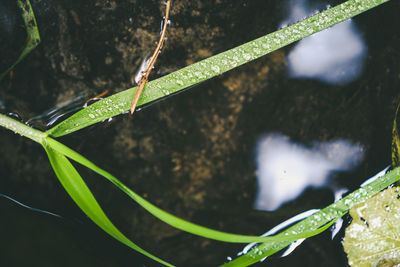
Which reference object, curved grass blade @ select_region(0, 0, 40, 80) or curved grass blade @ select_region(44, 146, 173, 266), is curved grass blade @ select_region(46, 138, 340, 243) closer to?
curved grass blade @ select_region(44, 146, 173, 266)

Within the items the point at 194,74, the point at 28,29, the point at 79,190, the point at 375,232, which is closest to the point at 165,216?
the point at 79,190

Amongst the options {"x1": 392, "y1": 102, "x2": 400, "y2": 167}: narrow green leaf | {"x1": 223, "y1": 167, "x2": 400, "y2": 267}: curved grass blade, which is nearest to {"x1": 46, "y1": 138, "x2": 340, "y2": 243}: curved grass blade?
{"x1": 223, "y1": 167, "x2": 400, "y2": 267}: curved grass blade

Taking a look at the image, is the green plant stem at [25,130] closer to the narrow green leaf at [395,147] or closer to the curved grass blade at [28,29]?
the curved grass blade at [28,29]

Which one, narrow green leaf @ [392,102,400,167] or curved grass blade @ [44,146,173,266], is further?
narrow green leaf @ [392,102,400,167]

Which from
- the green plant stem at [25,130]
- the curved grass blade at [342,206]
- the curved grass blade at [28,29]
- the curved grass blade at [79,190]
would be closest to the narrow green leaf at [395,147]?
the curved grass blade at [342,206]

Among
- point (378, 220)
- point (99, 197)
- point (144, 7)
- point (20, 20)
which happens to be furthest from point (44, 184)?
point (378, 220)

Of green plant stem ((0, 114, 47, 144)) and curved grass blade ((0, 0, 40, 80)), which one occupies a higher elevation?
curved grass blade ((0, 0, 40, 80))
